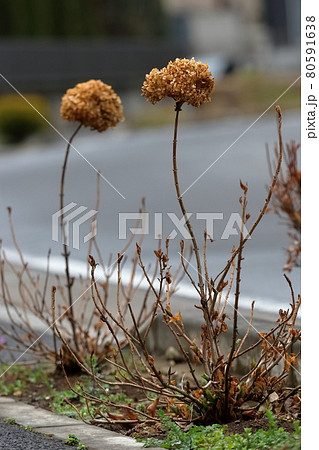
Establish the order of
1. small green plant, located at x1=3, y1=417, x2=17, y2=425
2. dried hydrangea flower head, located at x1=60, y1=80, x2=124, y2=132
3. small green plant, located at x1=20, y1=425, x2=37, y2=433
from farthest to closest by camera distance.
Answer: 1. dried hydrangea flower head, located at x1=60, y1=80, x2=124, y2=132
2. small green plant, located at x1=3, y1=417, x2=17, y2=425
3. small green plant, located at x1=20, y1=425, x2=37, y2=433

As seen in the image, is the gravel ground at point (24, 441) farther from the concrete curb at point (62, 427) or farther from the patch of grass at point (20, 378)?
the patch of grass at point (20, 378)

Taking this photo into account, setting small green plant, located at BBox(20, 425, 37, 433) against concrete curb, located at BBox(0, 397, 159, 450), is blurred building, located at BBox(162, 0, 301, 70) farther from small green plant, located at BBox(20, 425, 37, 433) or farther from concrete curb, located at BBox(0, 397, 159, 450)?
small green plant, located at BBox(20, 425, 37, 433)

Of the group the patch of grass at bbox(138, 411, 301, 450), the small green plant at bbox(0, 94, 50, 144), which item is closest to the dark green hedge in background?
the small green plant at bbox(0, 94, 50, 144)

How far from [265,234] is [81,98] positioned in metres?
6.24

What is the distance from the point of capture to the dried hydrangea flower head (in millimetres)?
5434

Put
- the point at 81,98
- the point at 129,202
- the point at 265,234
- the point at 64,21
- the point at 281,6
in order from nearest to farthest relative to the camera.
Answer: the point at 81,98, the point at 265,234, the point at 129,202, the point at 64,21, the point at 281,6

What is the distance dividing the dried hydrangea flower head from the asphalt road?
70.4 inches

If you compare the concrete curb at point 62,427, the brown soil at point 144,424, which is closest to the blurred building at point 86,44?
the brown soil at point 144,424

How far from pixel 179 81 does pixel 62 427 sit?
176 centimetres

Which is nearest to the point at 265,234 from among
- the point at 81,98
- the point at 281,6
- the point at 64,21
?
the point at 81,98

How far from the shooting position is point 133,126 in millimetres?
26875

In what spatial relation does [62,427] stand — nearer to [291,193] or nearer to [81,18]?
[291,193]
